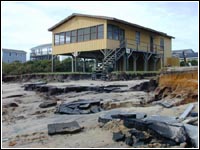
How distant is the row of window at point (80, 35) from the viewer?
25.8 m

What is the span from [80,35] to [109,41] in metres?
3.65

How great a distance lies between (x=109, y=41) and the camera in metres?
25.2

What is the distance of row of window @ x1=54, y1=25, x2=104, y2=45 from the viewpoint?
25.8 meters

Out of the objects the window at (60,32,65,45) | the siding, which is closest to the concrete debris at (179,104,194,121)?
the window at (60,32,65,45)

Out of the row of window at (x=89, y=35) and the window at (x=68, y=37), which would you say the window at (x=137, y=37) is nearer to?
the row of window at (x=89, y=35)

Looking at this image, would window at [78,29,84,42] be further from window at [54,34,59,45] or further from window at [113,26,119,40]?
window at [54,34,59,45]

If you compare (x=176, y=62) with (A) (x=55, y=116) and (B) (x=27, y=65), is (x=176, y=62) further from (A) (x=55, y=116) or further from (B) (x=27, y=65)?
(A) (x=55, y=116)

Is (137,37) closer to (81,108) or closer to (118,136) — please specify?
(81,108)

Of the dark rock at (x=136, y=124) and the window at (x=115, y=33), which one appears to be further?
the window at (x=115, y=33)

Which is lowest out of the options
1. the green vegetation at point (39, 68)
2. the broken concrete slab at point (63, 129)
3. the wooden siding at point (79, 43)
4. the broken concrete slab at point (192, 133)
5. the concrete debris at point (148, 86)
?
the broken concrete slab at point (63, 129)

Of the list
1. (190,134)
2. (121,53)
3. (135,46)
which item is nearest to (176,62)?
(135,46)

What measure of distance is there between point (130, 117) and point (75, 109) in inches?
114

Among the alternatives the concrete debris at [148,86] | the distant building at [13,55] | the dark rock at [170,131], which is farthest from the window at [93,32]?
the distant building at [13,55]

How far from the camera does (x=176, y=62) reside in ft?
108
